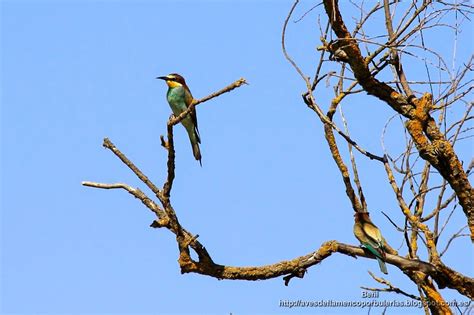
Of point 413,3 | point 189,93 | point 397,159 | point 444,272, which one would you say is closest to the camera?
point 444,272

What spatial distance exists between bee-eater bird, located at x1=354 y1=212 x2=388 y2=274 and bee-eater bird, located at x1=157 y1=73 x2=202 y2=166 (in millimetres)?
2112

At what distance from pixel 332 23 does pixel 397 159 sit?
763 mm

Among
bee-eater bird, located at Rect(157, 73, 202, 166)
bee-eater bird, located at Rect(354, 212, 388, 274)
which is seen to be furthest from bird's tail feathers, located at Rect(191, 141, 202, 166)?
bee-eater bird, located at Rect(354, 212, 388, 274)

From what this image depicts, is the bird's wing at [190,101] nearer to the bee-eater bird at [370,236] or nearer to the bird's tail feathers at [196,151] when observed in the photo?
the bird's tail feathers at [196,151]

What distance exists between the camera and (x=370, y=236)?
3.62m

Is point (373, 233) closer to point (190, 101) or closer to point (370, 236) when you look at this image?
point (370, 236)

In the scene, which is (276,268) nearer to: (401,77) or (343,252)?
(343,252)

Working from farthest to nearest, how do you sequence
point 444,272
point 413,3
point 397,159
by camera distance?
point 397,159 < point 413,3 < point 444,272

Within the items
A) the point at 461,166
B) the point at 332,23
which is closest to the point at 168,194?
the point at 332,23

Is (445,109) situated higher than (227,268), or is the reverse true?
(445,109)

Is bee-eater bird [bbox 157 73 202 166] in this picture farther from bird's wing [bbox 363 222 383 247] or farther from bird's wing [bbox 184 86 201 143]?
bird's wing [bbox 363 222 383 247]

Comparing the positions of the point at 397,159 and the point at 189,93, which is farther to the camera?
the point at 189,93

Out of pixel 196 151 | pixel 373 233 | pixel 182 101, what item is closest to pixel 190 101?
pixel 182 101

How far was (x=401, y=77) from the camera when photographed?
3.39 m
